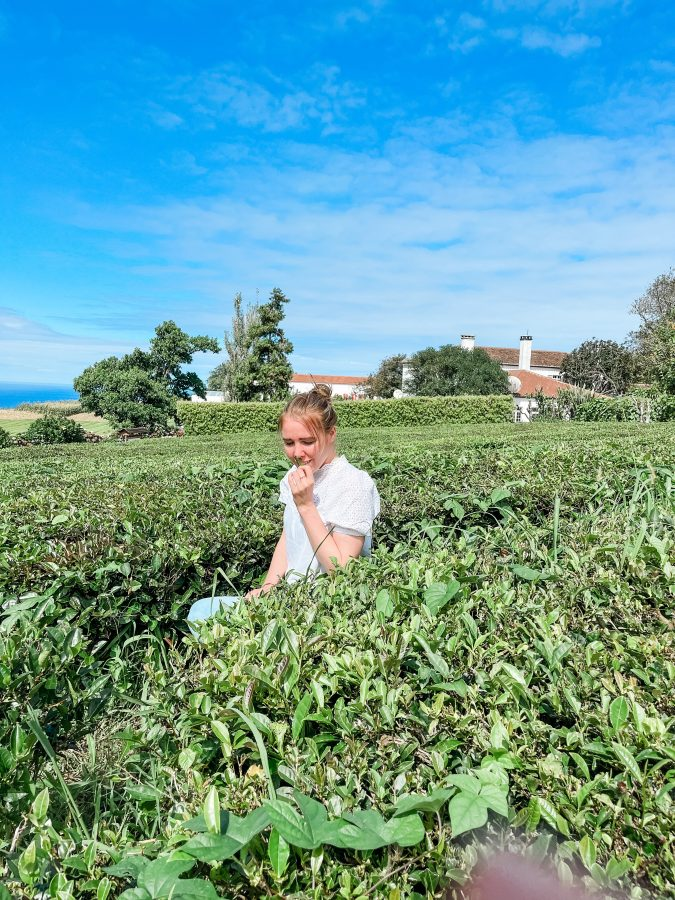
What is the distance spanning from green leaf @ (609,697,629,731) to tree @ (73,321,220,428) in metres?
31.7

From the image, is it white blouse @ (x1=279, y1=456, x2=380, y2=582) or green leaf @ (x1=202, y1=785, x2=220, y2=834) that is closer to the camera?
green leaf @ (x1=202, y1=785, x2=220, y2=834)

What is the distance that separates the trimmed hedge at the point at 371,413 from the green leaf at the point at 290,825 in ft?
87.1

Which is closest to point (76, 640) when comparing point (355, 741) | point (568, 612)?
point (355, 741)

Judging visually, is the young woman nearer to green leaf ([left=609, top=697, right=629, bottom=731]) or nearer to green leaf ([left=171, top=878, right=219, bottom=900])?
green leaf ([left=609, top=697, right=629, bottom=731])

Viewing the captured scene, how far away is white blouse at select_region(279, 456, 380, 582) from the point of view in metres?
2.57

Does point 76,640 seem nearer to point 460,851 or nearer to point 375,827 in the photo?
point 375,827

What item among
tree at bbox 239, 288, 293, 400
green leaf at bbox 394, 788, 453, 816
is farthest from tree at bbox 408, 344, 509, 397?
green leaf at bbox 394, 788, 453, 816

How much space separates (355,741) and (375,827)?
0.21 m

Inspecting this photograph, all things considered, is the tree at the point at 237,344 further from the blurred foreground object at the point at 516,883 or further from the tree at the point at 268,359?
the blurred foreground object at the point at 516,883

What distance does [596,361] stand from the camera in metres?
57.3

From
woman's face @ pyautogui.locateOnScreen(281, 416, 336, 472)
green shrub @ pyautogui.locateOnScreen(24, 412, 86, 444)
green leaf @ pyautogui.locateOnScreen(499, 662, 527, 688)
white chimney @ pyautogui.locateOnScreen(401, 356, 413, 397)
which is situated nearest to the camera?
green leaf @ pyautogui.locateOnScreen(499, 662, 527, 688)

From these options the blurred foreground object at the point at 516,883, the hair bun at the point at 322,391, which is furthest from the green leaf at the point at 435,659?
the hair bun at the point at 322,391

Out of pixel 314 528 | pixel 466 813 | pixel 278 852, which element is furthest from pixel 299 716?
pixel 314 528

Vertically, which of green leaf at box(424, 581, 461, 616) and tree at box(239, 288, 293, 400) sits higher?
tree at box(239, 288, 293, 400)
